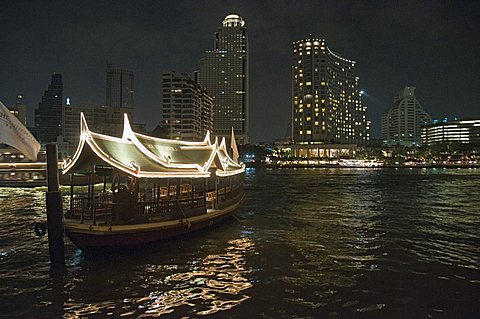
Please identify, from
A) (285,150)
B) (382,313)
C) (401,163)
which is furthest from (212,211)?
(285,150)

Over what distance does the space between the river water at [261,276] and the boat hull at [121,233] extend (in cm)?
51

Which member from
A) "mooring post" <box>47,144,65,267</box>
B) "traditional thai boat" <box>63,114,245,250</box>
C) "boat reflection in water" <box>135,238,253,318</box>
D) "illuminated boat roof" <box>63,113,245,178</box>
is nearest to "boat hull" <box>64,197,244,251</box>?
"traditional thai boat" <box>63,114,245,250</box>

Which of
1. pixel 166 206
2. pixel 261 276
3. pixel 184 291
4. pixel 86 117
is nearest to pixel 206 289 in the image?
pixel 184 291

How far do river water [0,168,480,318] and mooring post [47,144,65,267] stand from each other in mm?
923

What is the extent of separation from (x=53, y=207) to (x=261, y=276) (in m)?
7.36

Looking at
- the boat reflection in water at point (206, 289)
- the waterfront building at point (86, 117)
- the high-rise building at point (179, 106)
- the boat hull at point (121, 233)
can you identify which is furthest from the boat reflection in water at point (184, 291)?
the waterfront building at point (86, 117)

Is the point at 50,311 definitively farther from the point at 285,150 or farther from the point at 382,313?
the point at 285,150

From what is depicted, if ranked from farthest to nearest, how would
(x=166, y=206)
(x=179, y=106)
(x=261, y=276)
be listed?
1. (x=179, y=106)
2. (x=166, y=206)
3. (x=261, y=276)

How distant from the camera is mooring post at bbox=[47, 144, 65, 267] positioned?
12.8m

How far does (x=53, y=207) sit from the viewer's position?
12.9 m

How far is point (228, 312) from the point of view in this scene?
9.92 m

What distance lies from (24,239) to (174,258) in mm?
8770

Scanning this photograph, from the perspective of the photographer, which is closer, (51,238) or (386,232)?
(51,238)

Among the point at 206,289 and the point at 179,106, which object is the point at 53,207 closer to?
the point at 206,289
